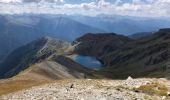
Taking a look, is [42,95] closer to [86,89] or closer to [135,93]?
[86,89]

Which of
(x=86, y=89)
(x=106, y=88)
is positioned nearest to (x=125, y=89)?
(x=106, y=88)

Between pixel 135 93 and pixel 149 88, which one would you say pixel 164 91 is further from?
pixel 135 93

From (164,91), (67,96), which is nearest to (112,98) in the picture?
(67,96)

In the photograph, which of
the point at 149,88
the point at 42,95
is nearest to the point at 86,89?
the point at 42,95

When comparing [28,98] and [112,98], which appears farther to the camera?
[28,98]

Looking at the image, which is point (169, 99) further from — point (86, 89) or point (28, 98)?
point (28, 98)

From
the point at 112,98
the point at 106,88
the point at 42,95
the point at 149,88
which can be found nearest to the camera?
the point at 112,98

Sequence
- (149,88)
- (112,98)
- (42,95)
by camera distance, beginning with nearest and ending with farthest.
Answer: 1. (112,98)
2. (42,95)
3. (149,88)

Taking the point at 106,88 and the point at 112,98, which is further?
the point at 106,88
